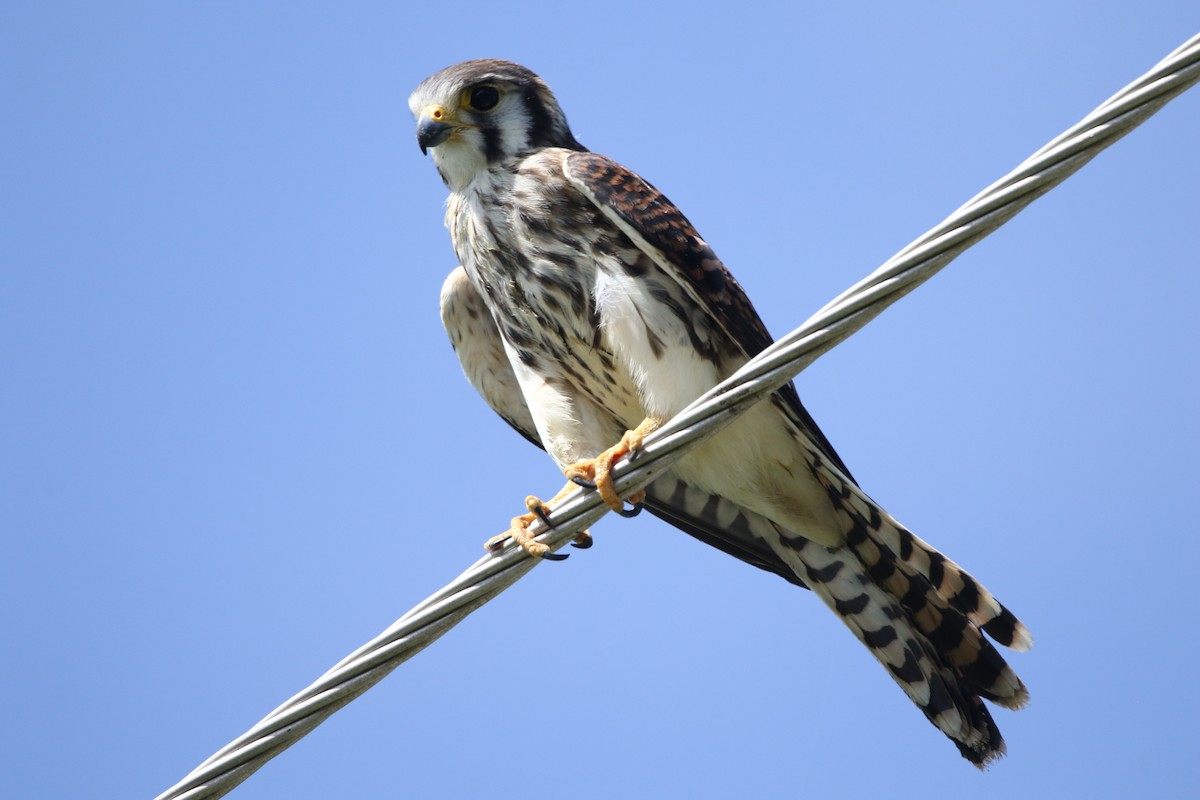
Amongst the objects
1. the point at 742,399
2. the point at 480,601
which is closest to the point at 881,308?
the point at 742,399

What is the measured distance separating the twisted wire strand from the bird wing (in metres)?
1.49

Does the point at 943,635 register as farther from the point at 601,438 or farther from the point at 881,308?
the point at 881,308

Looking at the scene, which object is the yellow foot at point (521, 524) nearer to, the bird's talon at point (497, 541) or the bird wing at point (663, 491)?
the bird's talon at point (497, 541)

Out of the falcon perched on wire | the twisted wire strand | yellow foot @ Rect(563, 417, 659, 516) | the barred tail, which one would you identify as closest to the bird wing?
the falcon perched on wire

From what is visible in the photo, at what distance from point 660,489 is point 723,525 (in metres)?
0.25

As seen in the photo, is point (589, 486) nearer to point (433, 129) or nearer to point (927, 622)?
point (927, 622)

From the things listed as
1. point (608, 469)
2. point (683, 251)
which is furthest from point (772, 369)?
point (683, 251)

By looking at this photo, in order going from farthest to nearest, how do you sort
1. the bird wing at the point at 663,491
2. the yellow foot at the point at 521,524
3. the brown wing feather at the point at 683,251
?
the bird wing at the point at 663,491
the brown wing feather at the point at 683,251
the yellow foot at the point at 521,524

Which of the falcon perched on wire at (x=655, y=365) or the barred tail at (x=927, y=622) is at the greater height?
the falcon perched on wire at (x=655, y=365)

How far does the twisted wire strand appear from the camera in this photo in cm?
210

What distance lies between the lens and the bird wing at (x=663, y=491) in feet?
13.5

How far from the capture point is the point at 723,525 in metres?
4.16

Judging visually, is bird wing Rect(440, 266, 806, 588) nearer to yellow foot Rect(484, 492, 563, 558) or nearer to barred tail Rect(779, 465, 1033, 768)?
barred tail Rect(779, 465, 1033, 768)

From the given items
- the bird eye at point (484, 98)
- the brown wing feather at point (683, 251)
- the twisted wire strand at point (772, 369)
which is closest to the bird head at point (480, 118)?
the bird eye at point (484, 98)
